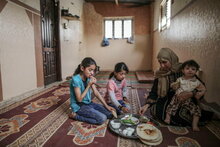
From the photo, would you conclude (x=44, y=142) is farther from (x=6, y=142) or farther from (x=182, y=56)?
(x=182, y=56)

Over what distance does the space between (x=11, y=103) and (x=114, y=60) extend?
525cm

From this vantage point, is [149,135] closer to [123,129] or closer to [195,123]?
[123,129]

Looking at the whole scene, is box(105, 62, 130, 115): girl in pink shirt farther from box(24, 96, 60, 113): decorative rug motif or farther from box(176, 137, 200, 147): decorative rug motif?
box(24, 96, 60, 113): decorative rug motif

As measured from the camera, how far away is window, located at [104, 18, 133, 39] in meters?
7.04

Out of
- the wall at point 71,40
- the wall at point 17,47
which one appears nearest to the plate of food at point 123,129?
the wall at point 17,47

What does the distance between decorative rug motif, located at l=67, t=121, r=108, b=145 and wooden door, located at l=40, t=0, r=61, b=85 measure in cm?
254

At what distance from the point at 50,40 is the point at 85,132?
3.31 meters

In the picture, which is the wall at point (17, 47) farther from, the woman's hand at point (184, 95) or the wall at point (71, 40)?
the woman's hand at point (184, 95)

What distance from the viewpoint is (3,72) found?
2.52m

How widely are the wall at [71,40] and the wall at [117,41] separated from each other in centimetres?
58

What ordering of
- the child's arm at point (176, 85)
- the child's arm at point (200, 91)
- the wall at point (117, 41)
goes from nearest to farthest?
1. the child's arm at point (200, 91)
2. the child's arm at point (176, 85)
3. the wall at point (117, 41)

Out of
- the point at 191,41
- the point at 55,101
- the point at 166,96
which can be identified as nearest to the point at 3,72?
the point at 55,101

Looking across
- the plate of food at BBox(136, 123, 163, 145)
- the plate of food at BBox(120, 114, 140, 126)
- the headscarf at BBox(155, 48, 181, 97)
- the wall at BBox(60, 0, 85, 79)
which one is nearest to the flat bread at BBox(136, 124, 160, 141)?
the plate of food at BBox(136, 123, 163, 145)

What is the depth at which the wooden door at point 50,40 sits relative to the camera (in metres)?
3.84
